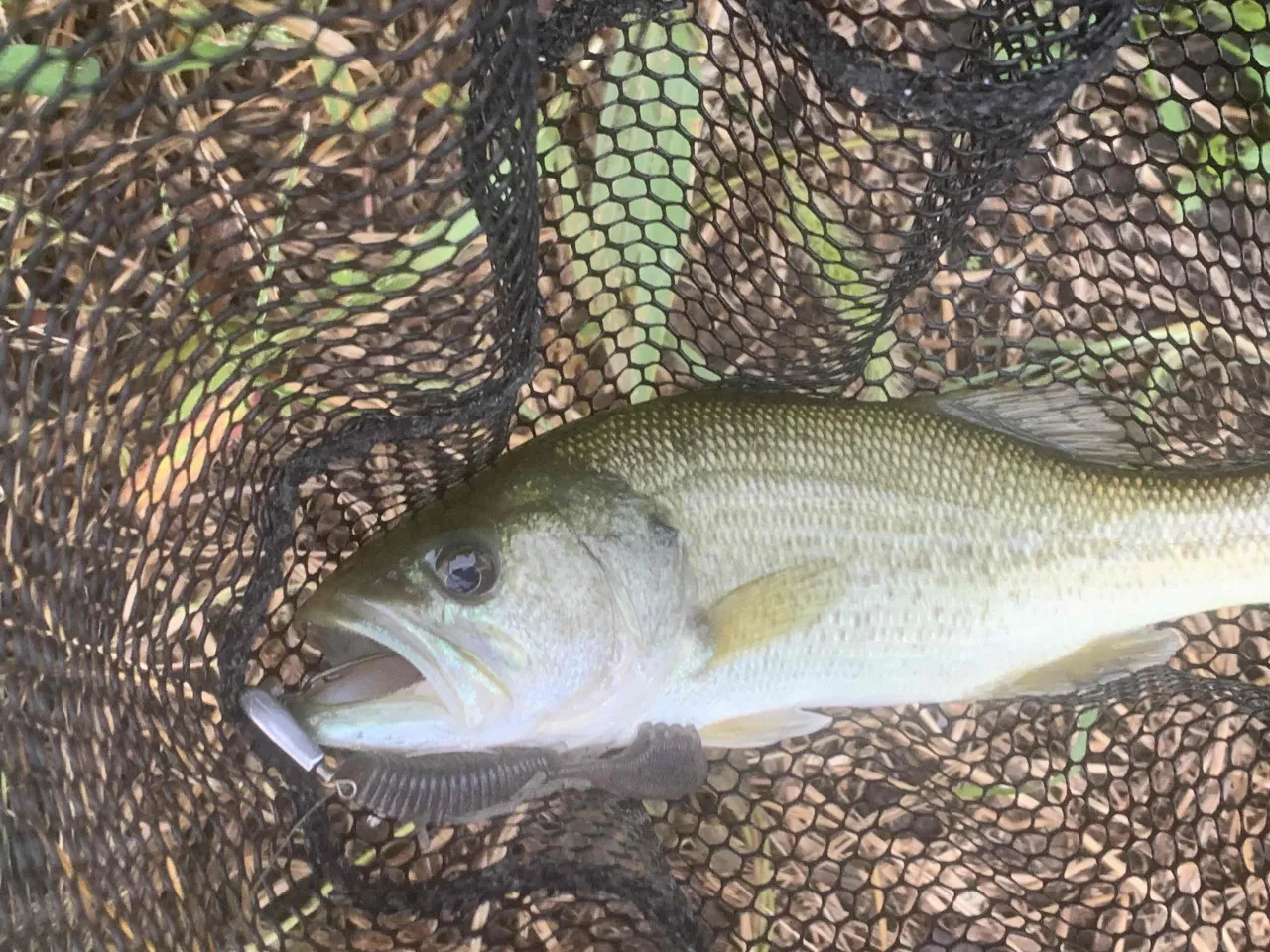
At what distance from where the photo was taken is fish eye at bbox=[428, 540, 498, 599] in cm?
162

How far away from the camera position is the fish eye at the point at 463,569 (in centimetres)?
162

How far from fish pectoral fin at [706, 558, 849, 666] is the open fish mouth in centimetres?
38

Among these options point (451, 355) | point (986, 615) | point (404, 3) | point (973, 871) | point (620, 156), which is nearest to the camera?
point (404, 3)

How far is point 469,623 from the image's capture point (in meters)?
1.62

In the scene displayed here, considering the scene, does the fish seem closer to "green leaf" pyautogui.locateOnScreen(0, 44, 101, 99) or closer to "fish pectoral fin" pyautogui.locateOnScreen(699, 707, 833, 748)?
"fish pectoral fin" pyautogui.locateOnScreen(699, 707, 833, 748)

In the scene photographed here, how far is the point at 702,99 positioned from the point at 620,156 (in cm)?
18

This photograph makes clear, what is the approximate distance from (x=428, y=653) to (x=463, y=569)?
0.14 metres

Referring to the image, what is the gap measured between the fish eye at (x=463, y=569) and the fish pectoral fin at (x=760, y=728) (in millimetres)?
533

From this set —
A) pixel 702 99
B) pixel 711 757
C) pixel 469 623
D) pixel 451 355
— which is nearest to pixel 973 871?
pixel 711 757

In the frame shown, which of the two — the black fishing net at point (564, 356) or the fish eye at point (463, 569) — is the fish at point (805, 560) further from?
the black fishing net at point (564, 356)

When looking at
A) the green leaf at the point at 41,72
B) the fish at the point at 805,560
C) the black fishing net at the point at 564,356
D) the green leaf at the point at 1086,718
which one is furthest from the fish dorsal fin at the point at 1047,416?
the green leaf at the point at 41,72

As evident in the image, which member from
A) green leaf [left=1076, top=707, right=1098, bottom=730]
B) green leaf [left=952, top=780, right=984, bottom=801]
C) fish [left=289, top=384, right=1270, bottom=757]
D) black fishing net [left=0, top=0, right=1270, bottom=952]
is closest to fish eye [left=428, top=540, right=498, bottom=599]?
fish [left=289, top=384, right=1270, bottom=757]

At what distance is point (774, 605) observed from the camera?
1.75 m

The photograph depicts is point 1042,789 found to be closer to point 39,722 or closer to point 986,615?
point 986,615
